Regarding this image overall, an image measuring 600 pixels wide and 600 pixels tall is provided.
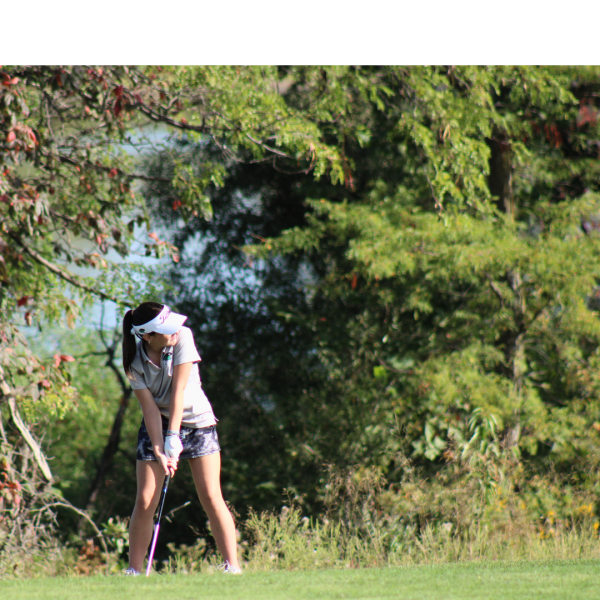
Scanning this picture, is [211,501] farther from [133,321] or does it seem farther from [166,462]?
[133,321]

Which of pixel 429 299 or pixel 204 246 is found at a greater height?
pixel 204 246

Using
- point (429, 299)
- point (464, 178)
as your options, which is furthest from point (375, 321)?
point (464, 178)

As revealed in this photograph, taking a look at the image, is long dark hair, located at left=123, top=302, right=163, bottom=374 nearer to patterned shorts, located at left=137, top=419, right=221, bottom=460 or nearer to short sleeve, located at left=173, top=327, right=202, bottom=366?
short sleeve, located at left=173, top=327, right=202, bottom=366

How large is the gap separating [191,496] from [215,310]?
2.55 meters

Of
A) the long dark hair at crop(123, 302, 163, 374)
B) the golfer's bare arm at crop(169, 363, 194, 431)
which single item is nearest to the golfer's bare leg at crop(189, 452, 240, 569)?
the golfer's bare arm at crop(169, 363, 194, 431)

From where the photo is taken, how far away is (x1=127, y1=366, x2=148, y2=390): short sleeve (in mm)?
4121

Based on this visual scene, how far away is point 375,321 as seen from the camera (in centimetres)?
832

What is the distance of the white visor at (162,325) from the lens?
13.3 feet

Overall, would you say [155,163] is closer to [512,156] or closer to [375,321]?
[375,321]

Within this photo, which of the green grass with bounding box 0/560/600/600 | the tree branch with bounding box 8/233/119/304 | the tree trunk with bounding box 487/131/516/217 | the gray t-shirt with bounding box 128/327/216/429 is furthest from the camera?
the tree trunk with bounding box 487/131/516/217

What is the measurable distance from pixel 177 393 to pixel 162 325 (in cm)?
39

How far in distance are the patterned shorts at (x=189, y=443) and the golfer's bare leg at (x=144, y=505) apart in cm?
6

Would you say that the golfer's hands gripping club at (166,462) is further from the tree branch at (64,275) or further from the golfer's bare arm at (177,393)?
the tree branch at (64,275)

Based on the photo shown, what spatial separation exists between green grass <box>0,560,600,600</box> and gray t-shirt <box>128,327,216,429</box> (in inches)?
35.3
